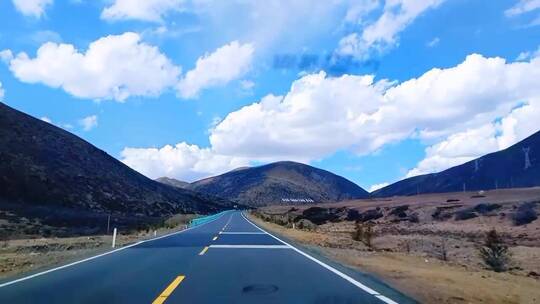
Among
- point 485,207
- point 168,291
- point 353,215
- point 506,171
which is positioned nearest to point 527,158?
point 506,171

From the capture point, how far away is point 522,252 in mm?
31359

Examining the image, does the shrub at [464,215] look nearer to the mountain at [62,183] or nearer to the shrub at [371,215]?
the shrub at [371,215]

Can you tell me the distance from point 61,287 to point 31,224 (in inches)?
1681

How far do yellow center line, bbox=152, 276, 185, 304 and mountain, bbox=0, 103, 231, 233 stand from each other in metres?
41.9

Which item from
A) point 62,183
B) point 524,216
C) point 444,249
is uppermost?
point 62,183

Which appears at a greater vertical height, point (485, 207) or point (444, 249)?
point (485, 207)

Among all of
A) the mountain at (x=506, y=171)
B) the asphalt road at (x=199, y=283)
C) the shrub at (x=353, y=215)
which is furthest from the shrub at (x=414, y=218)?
the mountain at (x=506, y=171)

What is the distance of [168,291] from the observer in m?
10.3

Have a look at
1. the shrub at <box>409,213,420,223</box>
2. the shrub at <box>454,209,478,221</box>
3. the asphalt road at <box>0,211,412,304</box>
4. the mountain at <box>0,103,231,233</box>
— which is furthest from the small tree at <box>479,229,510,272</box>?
the shrub at <box>409,213,420,223</box>

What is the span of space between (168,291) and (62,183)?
71100mm

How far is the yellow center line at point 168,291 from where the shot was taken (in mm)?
9297

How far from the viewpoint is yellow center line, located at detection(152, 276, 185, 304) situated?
9.30m

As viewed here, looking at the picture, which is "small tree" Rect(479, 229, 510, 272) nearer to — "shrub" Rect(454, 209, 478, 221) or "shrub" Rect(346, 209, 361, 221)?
"shrub" Rect(454, 209, 478, 221)

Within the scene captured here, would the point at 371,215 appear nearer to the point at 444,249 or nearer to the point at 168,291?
the point at 444,249
